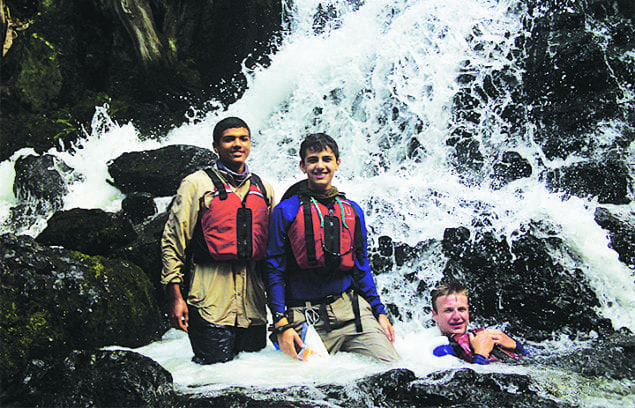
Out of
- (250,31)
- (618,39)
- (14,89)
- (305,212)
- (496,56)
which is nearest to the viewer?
(305,212)

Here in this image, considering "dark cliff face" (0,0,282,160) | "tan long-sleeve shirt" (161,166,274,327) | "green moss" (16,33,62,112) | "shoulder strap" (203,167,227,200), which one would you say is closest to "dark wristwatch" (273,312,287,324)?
"tan long-sleeve shirt" (161,166,274,327)

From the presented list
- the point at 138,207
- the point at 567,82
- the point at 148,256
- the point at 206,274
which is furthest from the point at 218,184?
the point at 567,82

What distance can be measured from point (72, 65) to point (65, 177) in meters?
4.09

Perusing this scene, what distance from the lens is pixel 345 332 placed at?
4.00m

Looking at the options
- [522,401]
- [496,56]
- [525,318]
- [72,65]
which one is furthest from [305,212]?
[72,65]

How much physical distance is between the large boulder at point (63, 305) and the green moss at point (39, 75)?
7863mm

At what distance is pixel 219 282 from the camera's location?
4031mm

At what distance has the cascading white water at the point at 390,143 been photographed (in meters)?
5.03

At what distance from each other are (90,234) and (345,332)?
3.78m

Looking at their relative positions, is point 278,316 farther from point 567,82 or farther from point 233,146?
point 567,82

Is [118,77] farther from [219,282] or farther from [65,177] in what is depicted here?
[219,282]

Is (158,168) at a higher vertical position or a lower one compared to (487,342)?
higher

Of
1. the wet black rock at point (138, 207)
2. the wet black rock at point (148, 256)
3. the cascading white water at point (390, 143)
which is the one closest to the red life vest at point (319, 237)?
the cascading white water at point (390, 143)

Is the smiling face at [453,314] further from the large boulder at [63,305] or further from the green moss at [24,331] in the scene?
the green moss at [24,331]
